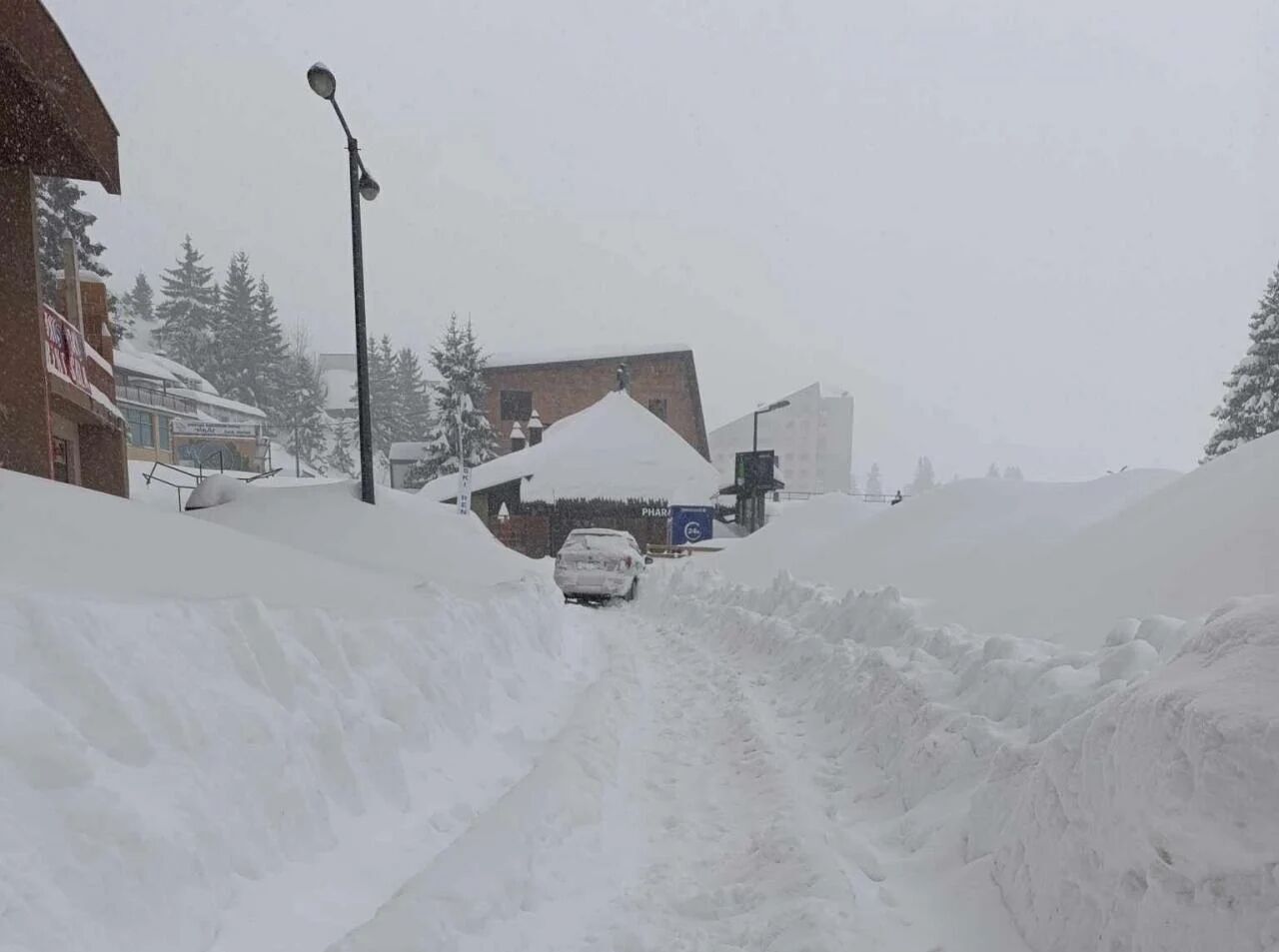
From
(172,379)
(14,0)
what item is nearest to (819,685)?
(14,0)

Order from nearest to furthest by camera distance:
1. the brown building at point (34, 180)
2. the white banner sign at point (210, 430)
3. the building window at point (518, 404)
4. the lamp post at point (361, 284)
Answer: the brown building at point (34, 180), the lamp post at point (361, 284), the white banner sign at point (210, 430), the building window at point (518, 404)

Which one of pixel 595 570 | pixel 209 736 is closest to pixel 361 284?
pixel 595 570

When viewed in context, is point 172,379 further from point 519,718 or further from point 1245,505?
point 1245,505

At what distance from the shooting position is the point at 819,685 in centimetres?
625

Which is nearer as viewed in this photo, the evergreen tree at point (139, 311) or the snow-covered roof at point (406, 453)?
the snow-covered roof at point (406, 453)

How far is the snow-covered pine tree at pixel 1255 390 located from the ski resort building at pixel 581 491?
20.4 meters

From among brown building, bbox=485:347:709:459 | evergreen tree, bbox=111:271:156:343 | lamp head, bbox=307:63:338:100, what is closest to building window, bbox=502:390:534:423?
brown building, bbox=485:347:709:459

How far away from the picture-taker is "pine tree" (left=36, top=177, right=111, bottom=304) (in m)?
27.5

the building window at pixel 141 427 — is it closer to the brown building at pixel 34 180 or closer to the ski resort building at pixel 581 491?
the ski resort building at pixel 581 491

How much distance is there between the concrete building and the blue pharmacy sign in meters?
72.3

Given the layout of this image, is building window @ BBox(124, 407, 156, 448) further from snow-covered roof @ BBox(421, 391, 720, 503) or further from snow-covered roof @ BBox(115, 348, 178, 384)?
snow-covered roof @ BBox(421, 391, 720, 503)

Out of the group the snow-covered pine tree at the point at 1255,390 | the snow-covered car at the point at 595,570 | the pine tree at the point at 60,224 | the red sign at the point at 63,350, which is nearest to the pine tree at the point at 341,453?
the pine tree at the point at 60,224

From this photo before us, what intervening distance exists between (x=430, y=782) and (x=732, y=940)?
2100mm

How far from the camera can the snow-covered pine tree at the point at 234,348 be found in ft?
201
